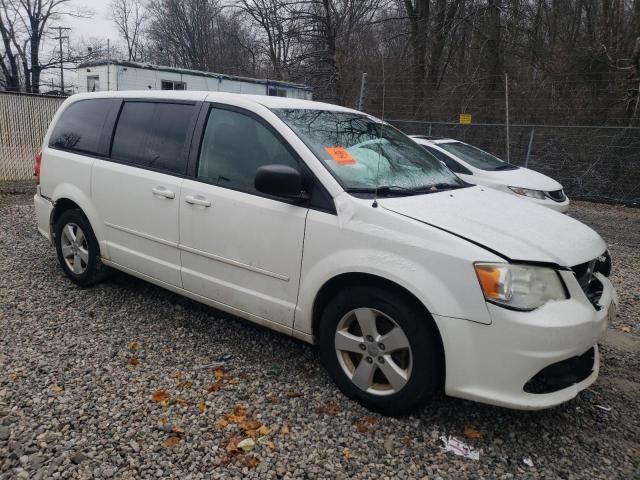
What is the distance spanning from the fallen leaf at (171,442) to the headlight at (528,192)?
6701mm

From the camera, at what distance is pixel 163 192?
3715 millimetres

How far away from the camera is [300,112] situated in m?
3.55

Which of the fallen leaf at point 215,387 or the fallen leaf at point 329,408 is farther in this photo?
the fallen leaf at point 215,387

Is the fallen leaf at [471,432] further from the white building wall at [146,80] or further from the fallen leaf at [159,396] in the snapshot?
the white building wall at [146,80]

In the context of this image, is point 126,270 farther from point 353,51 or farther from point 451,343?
point 353,51

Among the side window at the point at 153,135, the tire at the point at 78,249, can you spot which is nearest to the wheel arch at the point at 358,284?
the side window at the point at 153,135

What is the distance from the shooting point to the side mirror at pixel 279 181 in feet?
9.64

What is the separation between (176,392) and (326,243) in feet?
A: 4.23

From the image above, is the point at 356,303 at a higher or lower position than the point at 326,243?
lower

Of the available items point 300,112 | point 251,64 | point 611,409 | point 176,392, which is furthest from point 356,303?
point 251,64

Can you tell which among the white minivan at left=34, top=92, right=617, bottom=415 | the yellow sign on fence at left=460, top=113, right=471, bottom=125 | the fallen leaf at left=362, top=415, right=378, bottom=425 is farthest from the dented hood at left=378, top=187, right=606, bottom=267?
the yellow sign on fence at left=460, top=113, right=471, bottom=125

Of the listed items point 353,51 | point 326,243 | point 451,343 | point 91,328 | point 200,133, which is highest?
point 353,51

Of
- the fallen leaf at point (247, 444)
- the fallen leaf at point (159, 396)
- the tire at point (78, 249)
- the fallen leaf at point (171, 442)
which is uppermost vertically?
the tire at point (78, 249)

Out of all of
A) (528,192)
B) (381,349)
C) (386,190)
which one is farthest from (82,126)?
(528,192)
